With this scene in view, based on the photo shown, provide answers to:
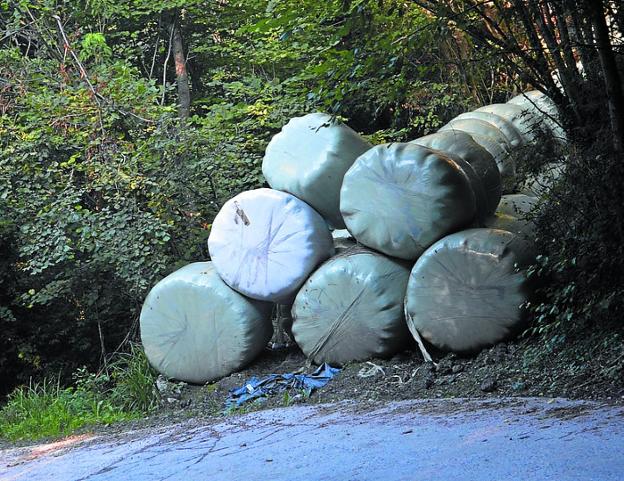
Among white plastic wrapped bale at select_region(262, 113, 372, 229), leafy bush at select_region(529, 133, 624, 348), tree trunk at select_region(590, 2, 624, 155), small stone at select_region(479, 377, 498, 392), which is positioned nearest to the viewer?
tree trunk at select_region(590, 2, 624, 155)

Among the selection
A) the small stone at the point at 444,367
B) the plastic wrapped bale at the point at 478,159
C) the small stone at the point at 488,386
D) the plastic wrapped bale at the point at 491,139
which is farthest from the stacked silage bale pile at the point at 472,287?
the plastic wrapped bale at the point at 491,139

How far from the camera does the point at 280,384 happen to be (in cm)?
782

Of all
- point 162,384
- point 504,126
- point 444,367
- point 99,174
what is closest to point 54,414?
point 162,384

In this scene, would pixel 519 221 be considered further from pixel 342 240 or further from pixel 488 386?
pixel 488 386

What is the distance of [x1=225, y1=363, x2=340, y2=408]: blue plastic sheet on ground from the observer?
25.1 ft

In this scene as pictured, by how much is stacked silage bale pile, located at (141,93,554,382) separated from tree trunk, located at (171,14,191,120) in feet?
18.5

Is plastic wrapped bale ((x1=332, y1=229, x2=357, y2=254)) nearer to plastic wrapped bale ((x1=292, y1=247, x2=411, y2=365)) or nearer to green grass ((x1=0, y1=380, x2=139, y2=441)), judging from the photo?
plastic wrapped bale ((x1=292, y1=247, x2=411, y2=365))

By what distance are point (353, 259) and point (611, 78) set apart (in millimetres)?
3068

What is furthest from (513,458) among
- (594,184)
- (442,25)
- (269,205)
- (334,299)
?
(269,205)

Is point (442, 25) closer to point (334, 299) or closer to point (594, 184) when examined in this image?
point (594, 184)

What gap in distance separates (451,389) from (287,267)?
2160mm

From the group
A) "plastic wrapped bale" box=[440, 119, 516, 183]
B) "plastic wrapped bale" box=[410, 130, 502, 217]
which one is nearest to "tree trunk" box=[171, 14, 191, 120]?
"plastic wrapped bale" box=[440, 119, 516, 183]

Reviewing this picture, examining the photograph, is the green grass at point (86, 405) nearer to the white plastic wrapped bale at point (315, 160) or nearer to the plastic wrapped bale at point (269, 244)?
the plastic wrapped bale at point (269, 244)

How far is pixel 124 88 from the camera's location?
1117cm
